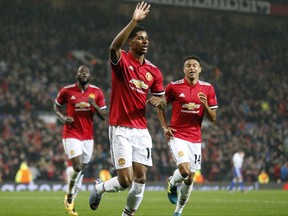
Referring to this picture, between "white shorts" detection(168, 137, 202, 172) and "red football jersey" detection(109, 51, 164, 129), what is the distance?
3024 millimetres

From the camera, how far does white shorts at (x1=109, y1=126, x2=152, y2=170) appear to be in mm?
10062

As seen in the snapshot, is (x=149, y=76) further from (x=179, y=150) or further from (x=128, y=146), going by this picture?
(x=179, y=150)

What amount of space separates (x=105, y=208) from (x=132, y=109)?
690cm

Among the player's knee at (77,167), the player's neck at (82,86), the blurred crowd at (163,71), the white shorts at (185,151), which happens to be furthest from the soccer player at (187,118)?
the blurred crowd at (163,71)

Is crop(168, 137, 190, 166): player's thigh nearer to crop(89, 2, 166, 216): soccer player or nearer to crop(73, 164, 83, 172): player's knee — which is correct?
crop(73, 164, 83, 172): player's knee

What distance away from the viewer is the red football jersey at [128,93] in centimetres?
1017

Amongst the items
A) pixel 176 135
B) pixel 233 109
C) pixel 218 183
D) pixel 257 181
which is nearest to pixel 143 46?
pixel 176 135

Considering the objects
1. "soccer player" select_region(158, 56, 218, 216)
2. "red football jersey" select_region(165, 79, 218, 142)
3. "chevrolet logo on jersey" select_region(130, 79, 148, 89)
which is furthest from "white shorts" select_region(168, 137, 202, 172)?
"chevrolet logo on jersey" select_region(130, 79, 148, 89)

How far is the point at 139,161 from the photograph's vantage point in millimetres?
10234

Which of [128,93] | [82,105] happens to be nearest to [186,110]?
[82,105]

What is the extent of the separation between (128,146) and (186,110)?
3.62 meters

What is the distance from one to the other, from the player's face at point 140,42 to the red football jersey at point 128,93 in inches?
6.5

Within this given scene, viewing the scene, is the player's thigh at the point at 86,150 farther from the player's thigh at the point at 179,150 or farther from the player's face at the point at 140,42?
the player's face at the point at 140,42

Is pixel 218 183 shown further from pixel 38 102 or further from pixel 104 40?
pixel 104 40
